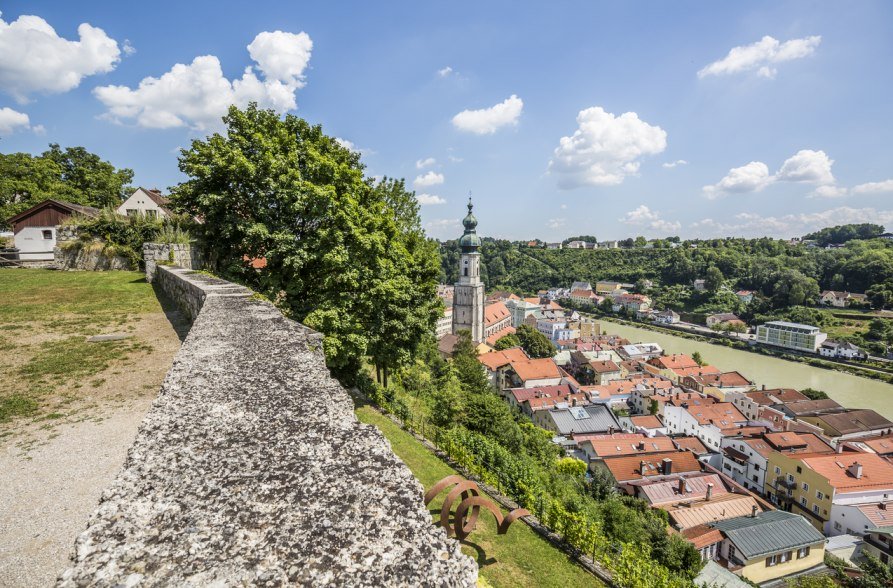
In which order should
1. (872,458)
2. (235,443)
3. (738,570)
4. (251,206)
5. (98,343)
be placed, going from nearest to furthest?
(235,443), (98,343), (251,206), (738,570), (872,458)

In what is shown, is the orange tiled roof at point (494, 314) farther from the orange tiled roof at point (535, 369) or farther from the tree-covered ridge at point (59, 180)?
the tree-covered ridge at point (59, 180)

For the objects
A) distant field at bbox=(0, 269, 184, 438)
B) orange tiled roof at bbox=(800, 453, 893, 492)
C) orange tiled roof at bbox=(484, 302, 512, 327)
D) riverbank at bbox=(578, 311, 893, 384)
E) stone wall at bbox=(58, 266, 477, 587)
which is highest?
stone wall at bbox=(58, 266, 477, 587)

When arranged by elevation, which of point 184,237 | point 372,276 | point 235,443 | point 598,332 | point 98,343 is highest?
point 184,237

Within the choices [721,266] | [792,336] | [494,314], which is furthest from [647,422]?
[721,266]

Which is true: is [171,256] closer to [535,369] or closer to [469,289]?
[535,369]

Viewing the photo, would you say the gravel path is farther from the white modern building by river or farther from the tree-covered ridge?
the white modern building by river

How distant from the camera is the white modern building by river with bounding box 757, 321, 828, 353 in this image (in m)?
63.5

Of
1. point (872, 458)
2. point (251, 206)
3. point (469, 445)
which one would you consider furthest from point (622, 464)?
point (251, 206)

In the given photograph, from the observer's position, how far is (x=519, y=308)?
8769 centimetres

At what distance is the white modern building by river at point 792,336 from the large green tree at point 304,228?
3002 inches

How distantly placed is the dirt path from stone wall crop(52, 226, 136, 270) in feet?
44.5

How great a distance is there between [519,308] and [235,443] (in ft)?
284

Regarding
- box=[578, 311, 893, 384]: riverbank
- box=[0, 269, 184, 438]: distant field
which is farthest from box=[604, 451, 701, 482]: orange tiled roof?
box=[578, 311, 893, 384]: riverbank

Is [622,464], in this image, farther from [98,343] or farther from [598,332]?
[598,332]
